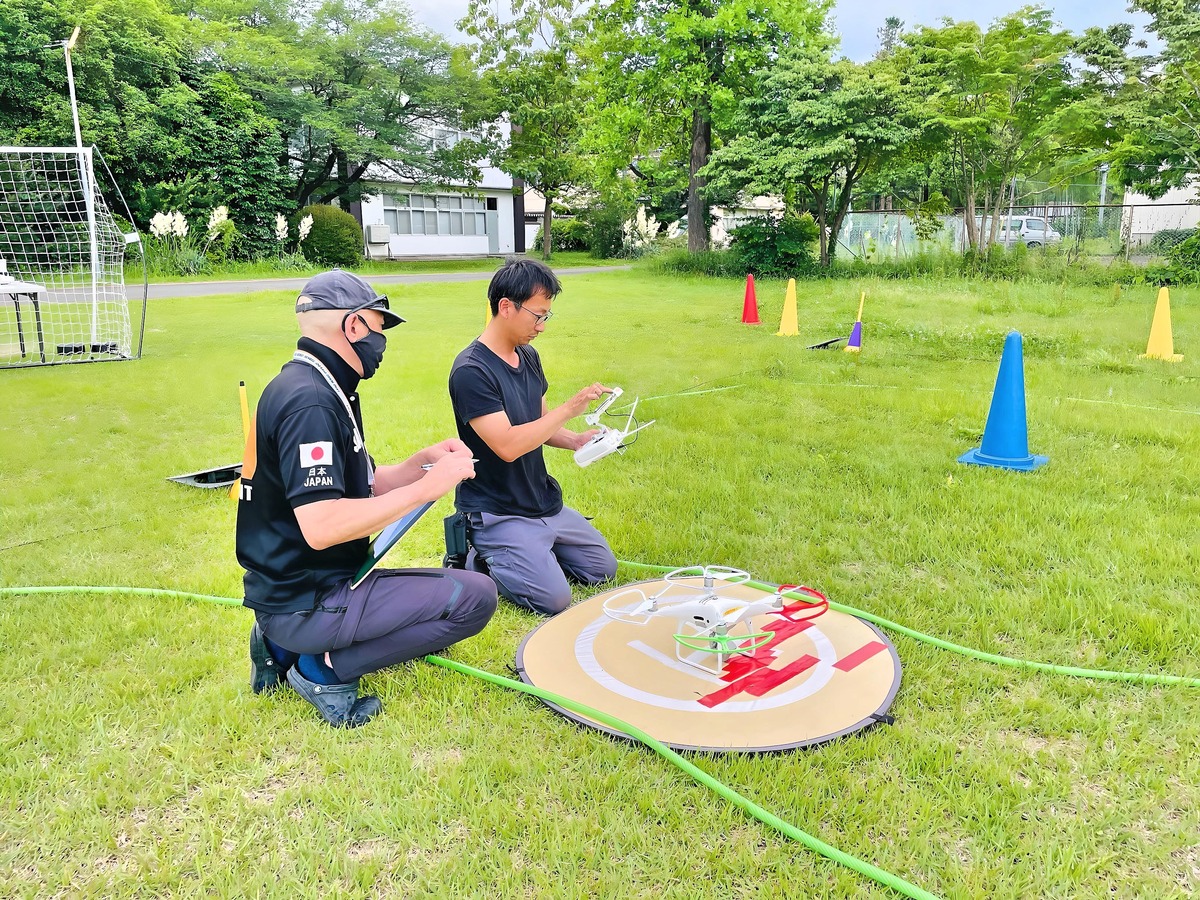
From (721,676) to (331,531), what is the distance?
4.47ft

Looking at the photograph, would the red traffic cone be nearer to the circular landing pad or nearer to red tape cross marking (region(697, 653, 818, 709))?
the circular landing pad

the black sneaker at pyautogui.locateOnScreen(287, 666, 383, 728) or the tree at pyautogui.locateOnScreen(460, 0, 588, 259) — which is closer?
the black sneaker at pyautogui.locateOnScreen(287, 666, 383, 728)

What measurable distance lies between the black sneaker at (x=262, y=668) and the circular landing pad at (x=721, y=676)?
0.79 metres

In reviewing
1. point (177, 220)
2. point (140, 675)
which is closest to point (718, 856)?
point (140, 675)

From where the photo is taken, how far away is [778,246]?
65.9 feet

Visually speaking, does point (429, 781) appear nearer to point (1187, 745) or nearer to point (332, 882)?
point (332, 882)

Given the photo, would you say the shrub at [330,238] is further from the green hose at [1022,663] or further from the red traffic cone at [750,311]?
the green hose at [1022,663]

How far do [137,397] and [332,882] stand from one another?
5.71 metres

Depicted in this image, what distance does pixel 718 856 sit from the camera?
6.70ft

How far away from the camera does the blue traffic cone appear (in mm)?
5098

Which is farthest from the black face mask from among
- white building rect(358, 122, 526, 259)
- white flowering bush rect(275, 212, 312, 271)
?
white building rect(358, 122, 526, 259)

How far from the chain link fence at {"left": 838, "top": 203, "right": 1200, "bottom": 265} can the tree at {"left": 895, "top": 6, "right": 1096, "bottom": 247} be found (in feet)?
3.47

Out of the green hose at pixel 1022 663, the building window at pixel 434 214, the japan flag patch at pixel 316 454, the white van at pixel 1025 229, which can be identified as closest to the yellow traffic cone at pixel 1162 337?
the green hose at pixel 1022 663

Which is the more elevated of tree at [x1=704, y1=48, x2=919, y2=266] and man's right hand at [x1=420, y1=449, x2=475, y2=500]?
tree at [x1=704, y1=48, x2=919, y2=266]
